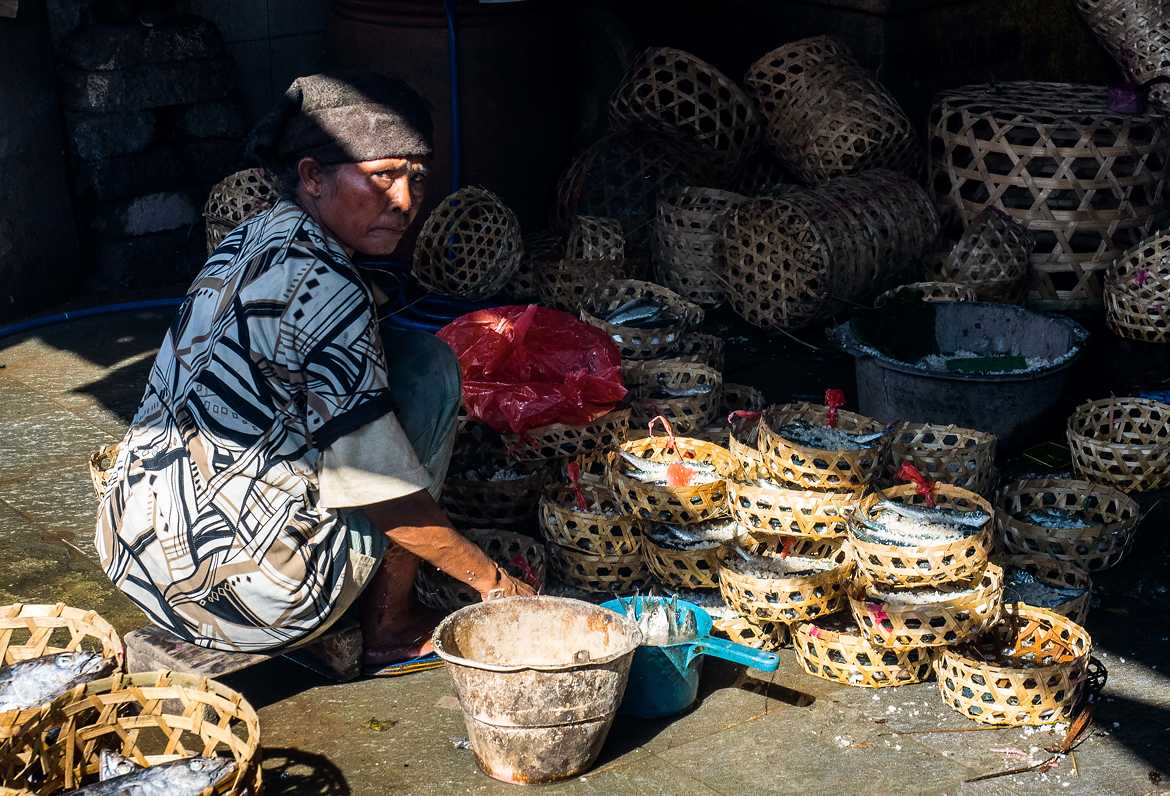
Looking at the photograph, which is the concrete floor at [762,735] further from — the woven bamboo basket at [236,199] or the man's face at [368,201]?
the woven bamboo basket at [236,199]

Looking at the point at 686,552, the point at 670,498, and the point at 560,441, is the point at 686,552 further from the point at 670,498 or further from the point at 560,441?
the point at 560,441

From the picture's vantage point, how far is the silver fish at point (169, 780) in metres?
2.60

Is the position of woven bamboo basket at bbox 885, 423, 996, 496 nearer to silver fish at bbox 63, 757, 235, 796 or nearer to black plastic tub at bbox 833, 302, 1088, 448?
black plastic tub at bbox 833, 302, 1088, 448

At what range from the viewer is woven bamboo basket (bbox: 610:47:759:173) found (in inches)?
237

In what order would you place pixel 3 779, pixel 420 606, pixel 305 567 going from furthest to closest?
1. pixel 420 606
2. pixel 305 567
3. pixel 3 779

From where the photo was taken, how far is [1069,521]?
392cm

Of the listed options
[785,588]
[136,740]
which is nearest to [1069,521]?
[785,588]

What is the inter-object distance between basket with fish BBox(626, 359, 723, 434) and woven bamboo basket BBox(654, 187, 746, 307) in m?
1.44

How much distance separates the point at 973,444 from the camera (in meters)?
3.87

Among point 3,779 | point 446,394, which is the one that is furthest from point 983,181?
point 3,779

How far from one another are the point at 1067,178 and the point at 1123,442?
59.0 inches

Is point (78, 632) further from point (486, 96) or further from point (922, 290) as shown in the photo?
point (486, 96)

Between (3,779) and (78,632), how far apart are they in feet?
1.65

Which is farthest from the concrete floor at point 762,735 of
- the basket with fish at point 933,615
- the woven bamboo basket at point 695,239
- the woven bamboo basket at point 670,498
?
the woven bamboo basket at point 695,239
